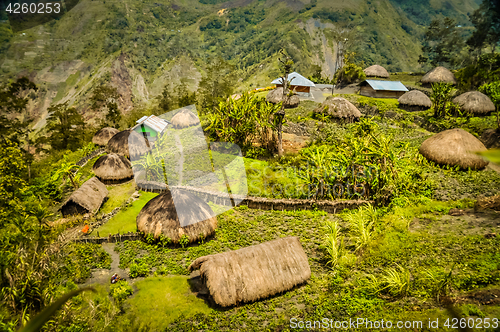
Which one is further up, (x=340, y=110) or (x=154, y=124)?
(x=340, y=110)

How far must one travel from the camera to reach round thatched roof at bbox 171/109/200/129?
2516 cm

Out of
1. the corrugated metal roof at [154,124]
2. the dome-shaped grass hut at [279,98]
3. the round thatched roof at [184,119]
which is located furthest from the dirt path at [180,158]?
the dome-shaped grass hut at [279,98]

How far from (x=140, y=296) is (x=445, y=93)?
2744 cm

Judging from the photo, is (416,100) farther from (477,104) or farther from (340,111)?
(340,111)

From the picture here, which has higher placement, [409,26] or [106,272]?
[409,26]

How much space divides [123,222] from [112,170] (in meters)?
5.06

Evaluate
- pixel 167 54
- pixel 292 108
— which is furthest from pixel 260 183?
pixel 167 54

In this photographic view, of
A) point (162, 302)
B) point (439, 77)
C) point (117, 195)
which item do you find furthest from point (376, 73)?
point (162, 302)

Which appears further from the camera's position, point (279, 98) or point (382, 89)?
point (382, 89)

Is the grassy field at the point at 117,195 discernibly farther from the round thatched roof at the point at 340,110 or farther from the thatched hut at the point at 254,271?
the round thatched roof at the point at 340,110

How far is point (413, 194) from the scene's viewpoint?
13758 mm

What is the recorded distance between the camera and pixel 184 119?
25266mm

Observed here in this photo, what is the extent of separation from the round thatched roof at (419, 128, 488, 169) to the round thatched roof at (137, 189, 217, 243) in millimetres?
13637

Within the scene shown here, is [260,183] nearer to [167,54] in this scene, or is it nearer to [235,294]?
[235,294]
